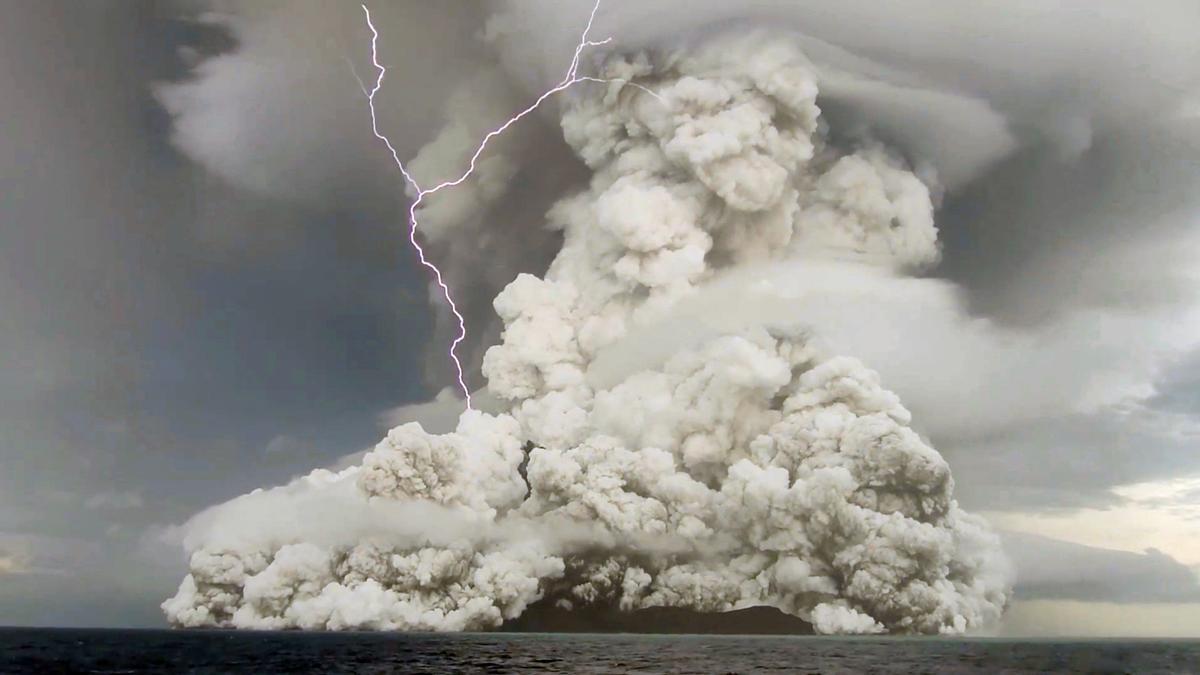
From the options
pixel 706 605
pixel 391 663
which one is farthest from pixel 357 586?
pixel 391 663

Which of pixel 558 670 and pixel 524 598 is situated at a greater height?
pixel 524 598

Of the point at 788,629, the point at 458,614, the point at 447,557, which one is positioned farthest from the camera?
the point at 788,629

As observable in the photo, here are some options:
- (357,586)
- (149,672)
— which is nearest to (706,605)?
(357,586)

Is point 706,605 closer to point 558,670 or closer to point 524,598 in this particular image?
point 524,598

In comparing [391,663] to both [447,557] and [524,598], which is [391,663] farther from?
[524,598]

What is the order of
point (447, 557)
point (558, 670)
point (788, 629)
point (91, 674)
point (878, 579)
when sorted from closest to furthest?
point (91, 674) → point (558, 670) → point (878, 579) → point (447, 557) → point (788, 629)

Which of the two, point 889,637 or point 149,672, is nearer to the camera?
point 149,672

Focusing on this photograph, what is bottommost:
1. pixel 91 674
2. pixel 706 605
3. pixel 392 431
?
pixel 91 674

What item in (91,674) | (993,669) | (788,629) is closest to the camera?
(91,674)

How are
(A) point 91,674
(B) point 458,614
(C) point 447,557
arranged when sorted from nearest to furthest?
(A) point 91,674 < (C) point 447,557 < (B) point 458,614
